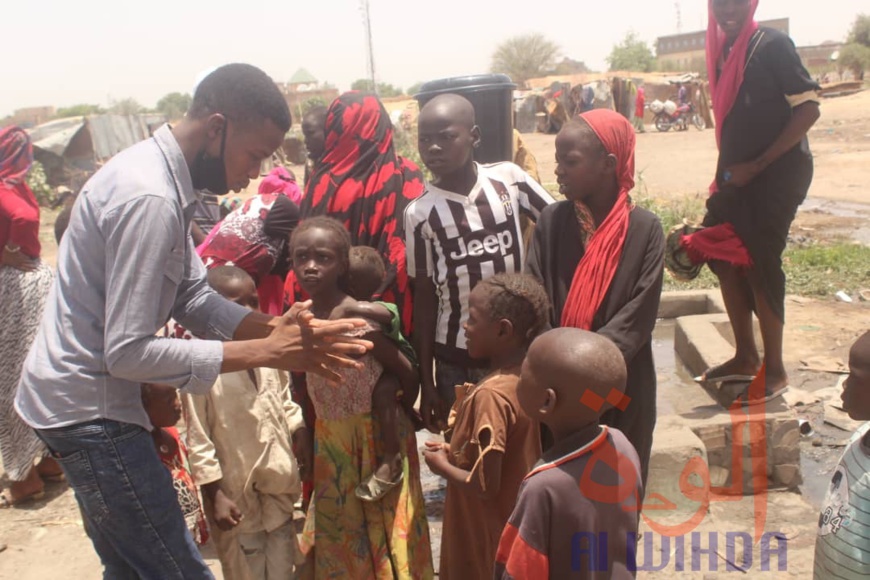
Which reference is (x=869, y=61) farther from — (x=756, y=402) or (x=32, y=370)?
(x=32, y=370)

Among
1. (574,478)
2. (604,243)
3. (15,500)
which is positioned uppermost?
(604,243)

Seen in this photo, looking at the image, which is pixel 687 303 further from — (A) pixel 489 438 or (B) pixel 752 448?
(A) pixel 489 438

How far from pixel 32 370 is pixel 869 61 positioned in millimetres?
39632

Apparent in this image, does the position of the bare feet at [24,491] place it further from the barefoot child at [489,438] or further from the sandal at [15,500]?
the barefoot child at [489,438]

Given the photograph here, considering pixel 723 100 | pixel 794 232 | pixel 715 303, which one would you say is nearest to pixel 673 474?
pixel 723 100

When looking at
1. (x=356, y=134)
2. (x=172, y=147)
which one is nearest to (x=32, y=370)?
(x=172, y=147)

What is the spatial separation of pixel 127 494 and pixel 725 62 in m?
3.52

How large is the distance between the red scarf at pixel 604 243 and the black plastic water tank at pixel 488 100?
1.06 metres

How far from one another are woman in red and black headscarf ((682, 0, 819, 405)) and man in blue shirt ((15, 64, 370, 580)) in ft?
8.43

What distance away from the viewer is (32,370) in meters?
2.06

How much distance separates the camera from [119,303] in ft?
6.09

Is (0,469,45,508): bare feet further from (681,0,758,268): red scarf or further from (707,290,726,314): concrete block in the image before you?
(707,290,726,314): concrete block

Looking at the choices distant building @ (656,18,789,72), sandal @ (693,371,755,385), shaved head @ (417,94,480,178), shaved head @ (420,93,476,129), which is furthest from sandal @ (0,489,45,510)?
distant building @ (656,18,789,72)

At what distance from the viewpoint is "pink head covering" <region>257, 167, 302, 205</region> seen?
3869mm
